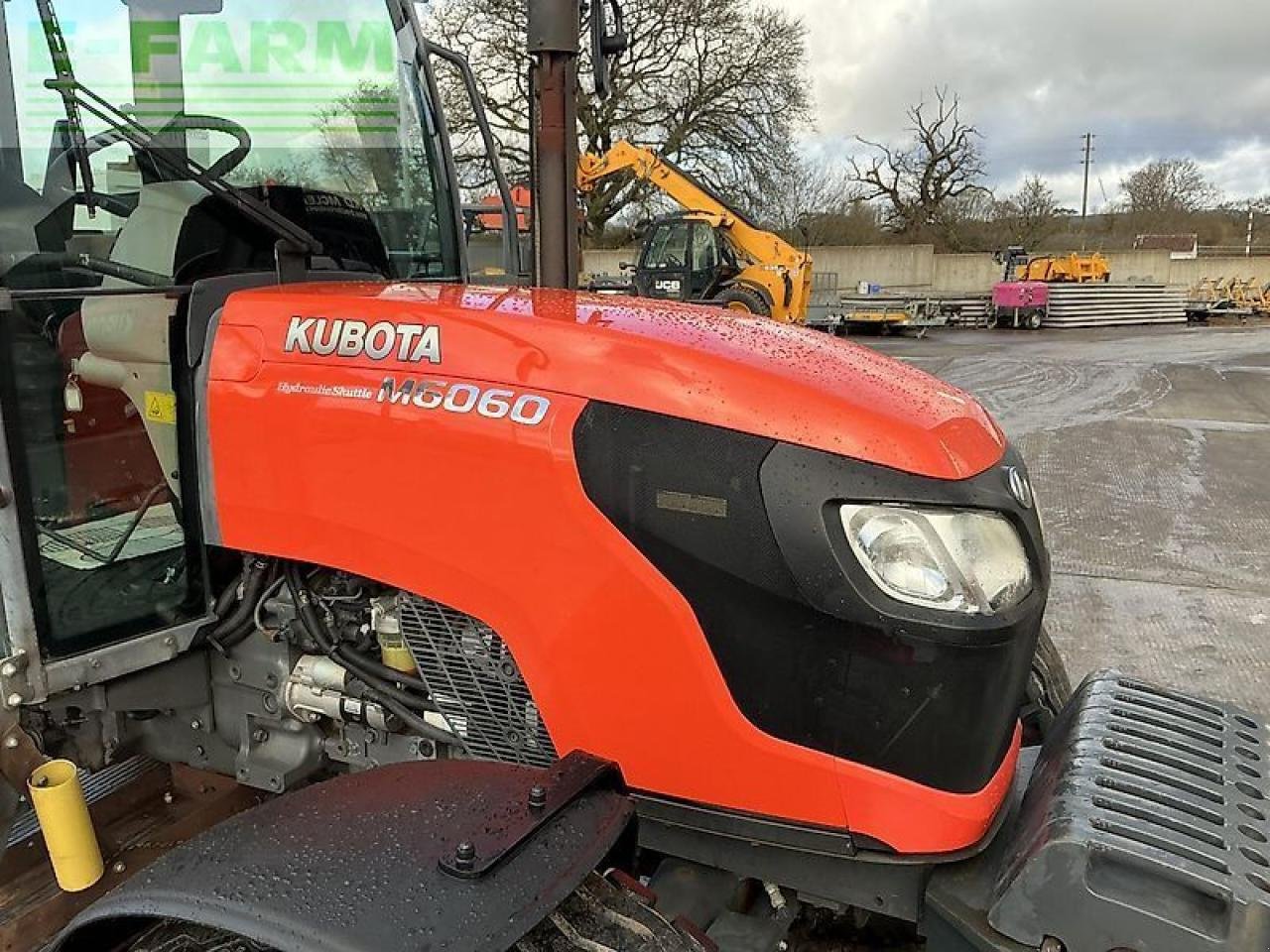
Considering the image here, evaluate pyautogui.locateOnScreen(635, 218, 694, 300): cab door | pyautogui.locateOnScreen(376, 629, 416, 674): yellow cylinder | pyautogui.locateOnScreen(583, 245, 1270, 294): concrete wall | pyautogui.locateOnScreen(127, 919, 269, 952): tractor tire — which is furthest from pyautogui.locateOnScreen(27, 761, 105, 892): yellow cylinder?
pyautogui.locateOnScreen(583, 245, 1270, 294): concrete wall

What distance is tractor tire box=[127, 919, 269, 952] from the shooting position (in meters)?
1.59

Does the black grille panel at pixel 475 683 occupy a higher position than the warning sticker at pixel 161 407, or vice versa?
the warning sticker at pixel 161 407

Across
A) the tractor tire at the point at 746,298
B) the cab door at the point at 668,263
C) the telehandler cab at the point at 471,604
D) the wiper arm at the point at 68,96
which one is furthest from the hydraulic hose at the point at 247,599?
the cab door at the point at 668,263

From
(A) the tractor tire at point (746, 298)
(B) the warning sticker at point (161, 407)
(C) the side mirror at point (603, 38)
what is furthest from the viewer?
(A) the tractor tire at point (746, 298)

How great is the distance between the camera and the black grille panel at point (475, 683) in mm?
1926

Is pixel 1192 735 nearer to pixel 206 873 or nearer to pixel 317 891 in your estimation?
pixel 317 891

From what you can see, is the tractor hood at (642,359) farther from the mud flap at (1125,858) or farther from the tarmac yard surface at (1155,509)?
the tarmac yard surface at (1155,509)

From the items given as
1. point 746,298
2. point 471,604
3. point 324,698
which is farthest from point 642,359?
point 746,298

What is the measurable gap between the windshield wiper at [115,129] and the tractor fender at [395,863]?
125cm

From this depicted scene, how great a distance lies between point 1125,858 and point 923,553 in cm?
57

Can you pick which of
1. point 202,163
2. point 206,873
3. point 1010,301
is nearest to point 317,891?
point 206,873

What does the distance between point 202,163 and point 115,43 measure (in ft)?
1.08

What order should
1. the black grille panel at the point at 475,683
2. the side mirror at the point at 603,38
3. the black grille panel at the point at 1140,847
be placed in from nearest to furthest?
the black grille panel at the point at 1140,847 < the black grille panel at the point at 475,683 < the side mirror at the point at 603,38

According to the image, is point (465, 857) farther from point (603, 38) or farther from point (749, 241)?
point (749, 241)
